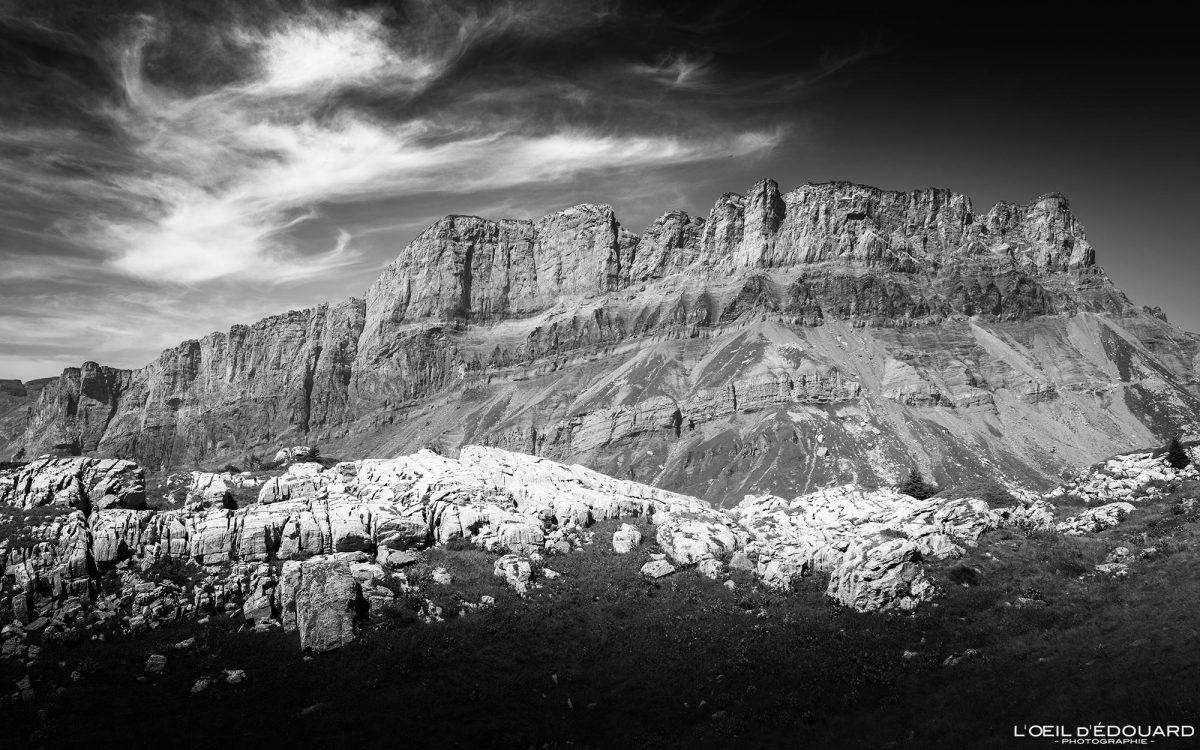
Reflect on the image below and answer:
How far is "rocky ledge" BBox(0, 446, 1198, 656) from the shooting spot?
51344 millimetres

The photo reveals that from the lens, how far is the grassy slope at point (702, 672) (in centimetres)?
3459

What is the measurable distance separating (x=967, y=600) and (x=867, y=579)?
6748 millimetres

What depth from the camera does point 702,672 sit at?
45.9 meters

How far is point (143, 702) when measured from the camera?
43.0m

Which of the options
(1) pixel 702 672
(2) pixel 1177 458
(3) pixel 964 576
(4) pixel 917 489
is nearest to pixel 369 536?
(1) pixel 702 672

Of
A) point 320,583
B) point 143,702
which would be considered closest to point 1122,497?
point 320,583

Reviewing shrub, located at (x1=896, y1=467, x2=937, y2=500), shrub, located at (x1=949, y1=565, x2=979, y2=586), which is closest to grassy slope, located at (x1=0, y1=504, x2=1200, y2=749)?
shrub, located at (x1=949, y1=565, x2=979, y2=586)

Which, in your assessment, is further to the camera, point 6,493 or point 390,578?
point 6,493

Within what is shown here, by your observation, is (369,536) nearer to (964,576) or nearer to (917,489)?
(964,576)

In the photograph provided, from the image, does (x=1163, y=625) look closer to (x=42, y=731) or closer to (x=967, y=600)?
(x=967, y=600)

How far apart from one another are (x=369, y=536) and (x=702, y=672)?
1295 inches

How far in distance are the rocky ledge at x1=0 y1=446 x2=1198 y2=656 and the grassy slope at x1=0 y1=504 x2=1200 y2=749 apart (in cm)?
268

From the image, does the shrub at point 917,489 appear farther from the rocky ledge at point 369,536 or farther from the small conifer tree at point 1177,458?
the small conifer tree at point 1177,458

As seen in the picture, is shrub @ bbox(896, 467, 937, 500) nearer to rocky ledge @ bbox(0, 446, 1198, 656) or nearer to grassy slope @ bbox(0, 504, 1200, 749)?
rocky ledge @ bbox(0, 446, 1198, 656)
